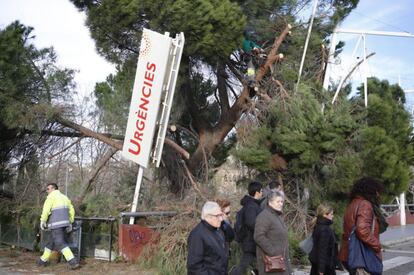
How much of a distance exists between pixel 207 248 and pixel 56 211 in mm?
5826

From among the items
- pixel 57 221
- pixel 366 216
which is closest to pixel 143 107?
pixel 57 221

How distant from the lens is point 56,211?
10.0m

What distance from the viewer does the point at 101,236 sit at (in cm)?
1065

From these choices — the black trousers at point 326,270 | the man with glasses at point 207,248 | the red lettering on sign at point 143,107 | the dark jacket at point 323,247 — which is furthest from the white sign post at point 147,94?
the man with glasses at point 207,248

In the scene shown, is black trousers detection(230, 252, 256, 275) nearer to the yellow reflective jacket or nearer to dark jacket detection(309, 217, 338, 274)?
dark jacket detection(309, 217, 338, 274)

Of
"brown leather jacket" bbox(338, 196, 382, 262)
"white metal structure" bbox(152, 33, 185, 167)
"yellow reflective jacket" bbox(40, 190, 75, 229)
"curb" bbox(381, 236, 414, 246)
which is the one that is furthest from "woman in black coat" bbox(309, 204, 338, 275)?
"curb" bbox(381, 236, 414, 246)

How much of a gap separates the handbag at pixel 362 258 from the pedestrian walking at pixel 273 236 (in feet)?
2.48

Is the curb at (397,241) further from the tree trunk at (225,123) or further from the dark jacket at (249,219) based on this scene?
the dark jacket at (249,219)

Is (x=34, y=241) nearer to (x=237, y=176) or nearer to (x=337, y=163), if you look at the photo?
(x=237, y=176)

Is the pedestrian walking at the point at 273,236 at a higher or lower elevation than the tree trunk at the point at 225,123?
lower

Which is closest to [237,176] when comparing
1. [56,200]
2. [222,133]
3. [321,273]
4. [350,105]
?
[222,133]

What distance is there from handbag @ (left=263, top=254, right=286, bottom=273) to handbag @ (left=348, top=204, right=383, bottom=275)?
0.78m

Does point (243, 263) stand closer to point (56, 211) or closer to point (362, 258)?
point (362, 258)

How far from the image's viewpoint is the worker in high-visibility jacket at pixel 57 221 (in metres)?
9.87
